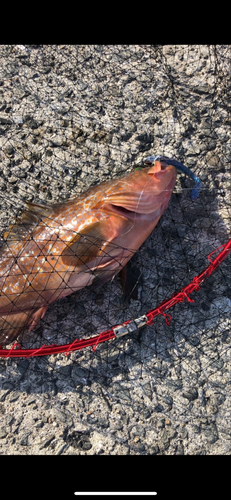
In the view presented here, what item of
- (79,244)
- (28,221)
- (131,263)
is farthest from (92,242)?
(28,221)

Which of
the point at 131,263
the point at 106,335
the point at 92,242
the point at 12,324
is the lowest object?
the point at 106,335

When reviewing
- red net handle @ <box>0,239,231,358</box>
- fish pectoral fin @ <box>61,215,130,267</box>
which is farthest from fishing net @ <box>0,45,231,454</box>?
fish pectoral fin @ <box>61,215,130,267</box>

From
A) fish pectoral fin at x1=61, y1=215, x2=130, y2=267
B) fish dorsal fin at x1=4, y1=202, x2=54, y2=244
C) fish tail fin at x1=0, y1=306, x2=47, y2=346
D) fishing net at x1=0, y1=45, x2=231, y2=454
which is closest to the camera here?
fish pectoral fin at x1=61, y1=215, x2=130, y2=267

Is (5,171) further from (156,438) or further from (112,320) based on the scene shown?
(156,438)

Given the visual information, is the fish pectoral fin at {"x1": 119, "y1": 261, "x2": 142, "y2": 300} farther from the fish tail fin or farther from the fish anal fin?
the fish anal fin

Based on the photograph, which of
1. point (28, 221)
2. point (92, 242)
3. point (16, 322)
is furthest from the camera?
point (28, 221)

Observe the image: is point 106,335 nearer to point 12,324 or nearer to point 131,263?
point 131,263
